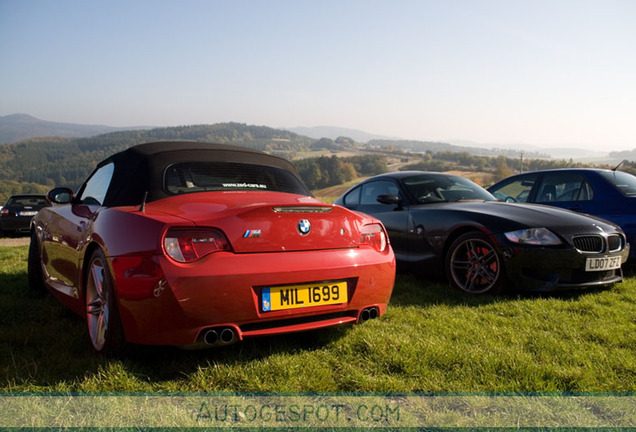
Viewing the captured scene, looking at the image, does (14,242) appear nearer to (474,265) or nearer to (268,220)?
(474,265)

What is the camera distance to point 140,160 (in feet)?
11.6

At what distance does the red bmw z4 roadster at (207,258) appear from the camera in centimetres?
268

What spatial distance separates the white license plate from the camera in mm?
4859

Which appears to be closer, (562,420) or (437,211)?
(562,420)

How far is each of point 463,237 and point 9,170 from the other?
4955 inches

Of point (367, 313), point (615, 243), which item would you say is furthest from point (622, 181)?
point (367, 313)

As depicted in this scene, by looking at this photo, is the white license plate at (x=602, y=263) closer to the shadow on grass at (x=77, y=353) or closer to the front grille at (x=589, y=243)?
the front grille at (x=589, y=243)

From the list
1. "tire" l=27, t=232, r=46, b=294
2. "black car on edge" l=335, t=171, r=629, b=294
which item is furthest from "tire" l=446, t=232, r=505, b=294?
"tire" l=27, t=232, r=46, b=294

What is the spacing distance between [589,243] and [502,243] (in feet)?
3.01

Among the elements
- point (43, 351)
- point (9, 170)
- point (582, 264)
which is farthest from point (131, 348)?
point (9, 170)

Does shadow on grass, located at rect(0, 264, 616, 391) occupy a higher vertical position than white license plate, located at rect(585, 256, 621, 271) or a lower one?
lower

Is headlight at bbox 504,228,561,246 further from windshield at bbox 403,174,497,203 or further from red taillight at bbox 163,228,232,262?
red taillight at bbox 163,228,232,262

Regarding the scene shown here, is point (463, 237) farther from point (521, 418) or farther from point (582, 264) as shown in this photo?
point (521, 418)

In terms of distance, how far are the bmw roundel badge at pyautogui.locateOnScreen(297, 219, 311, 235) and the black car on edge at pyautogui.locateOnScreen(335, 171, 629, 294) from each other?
8.62ft
